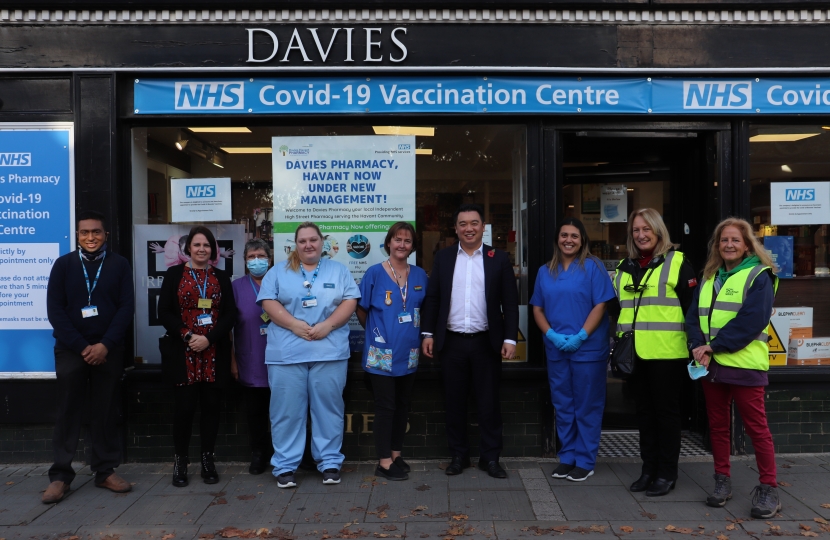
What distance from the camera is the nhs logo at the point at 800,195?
6.41 m

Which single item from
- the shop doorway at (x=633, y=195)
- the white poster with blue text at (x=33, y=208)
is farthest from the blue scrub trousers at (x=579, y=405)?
the white poster with blue text at (x=33, y=208)

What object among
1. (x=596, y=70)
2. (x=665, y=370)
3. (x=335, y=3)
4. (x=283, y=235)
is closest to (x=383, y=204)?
(x=283, y=235)

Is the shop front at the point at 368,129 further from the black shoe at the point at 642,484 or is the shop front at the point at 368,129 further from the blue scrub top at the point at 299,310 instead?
the black shoe at the point at 642,484

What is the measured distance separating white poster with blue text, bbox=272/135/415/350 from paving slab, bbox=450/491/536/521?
2.12 metres

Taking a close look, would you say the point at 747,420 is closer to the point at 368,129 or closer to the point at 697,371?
the point at 697,371

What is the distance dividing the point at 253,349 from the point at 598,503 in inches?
110

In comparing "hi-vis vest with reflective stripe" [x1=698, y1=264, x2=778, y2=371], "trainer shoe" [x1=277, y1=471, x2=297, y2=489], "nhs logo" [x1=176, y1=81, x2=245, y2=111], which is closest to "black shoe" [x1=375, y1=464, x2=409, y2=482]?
"trainer shoe" [x1=277, y1=471, x2=297, y2=489]

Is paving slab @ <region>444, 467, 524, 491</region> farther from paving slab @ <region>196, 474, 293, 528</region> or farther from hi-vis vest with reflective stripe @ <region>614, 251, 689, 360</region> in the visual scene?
hi-vis vest with reflective stripe @ <region>614, 251, 689, 360</region>

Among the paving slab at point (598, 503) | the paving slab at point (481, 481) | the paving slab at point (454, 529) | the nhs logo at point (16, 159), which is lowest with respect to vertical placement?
the paving slab at point (454, 529)

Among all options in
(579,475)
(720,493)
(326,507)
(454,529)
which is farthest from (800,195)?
(326,507)

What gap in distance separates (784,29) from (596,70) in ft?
5.39

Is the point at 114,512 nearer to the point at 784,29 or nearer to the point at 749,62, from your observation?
the point at 749,62

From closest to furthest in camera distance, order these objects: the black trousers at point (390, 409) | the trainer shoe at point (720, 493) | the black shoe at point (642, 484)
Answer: the trainer shoe at point (720, 493)
the black shoe at point (642, 484)
the black trousers at point (390, 409)

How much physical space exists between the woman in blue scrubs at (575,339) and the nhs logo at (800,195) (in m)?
2.14
